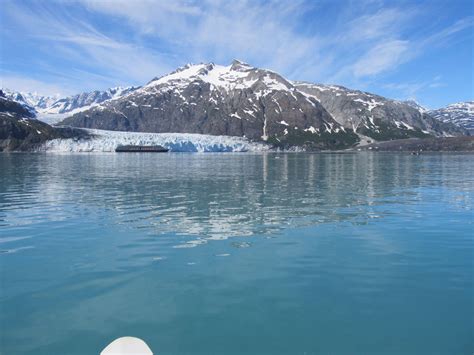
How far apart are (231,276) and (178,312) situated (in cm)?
405

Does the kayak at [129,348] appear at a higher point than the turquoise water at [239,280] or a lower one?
higher

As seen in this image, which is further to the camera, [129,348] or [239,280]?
[239,280]

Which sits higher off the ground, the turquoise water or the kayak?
the kayak

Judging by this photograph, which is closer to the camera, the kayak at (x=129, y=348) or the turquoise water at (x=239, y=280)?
the kayak at (x=129, y=348)

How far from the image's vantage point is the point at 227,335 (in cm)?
1232

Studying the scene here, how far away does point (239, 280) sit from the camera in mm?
16953

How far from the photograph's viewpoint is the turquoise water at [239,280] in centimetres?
1223

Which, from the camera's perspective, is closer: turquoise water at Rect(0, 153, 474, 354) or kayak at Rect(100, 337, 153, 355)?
kayak at Rect(100, 337, 153, 355)

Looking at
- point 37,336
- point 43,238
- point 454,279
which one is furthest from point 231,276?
point 43,238

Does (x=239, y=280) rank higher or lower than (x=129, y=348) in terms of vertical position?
lower

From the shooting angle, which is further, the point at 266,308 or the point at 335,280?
the point at 335,280

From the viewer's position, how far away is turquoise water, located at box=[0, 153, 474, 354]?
12227 millimetres

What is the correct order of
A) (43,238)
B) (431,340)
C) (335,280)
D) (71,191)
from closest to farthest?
(431,340), (335,280), (43,238), (71,191)

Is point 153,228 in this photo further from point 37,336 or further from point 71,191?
point 71,191
